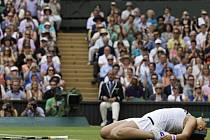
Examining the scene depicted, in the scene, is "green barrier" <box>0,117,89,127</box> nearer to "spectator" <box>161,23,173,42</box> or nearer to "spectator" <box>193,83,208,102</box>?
"spectator" <box>193,83,208,102</box>

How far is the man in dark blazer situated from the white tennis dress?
10.6 metres

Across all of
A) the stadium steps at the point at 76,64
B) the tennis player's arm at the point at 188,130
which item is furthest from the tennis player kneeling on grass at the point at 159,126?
the stadium steps at the point at 76,64

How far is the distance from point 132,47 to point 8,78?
5.39m

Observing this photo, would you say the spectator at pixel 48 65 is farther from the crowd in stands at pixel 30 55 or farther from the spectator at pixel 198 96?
the spectator at pixel 198 96

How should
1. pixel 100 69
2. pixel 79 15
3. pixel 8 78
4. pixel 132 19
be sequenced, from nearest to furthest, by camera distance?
1. pixel 8 78
2. pixel 100 69
3. pixel 132 19
4. pixel 79 15

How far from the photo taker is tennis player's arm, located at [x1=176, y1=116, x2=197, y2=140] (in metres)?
13.7

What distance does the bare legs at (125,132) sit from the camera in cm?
1386

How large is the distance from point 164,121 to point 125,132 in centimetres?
70

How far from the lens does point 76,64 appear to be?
1192 inches

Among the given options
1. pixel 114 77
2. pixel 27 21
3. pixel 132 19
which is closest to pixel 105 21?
pixel 132 19

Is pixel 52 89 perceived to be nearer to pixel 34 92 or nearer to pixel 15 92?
pixel 34 92

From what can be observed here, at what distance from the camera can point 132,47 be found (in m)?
29.4

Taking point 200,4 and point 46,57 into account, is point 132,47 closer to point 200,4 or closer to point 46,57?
point 46,57

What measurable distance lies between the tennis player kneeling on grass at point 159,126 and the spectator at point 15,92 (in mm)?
11197
